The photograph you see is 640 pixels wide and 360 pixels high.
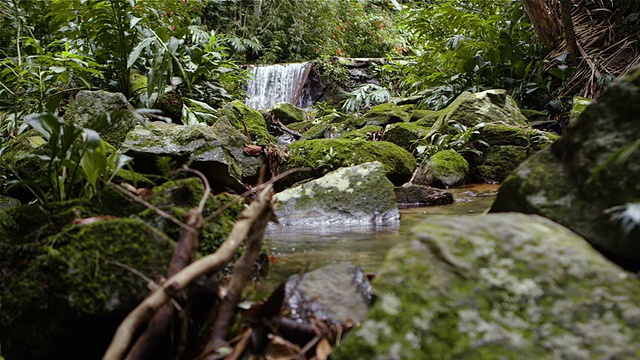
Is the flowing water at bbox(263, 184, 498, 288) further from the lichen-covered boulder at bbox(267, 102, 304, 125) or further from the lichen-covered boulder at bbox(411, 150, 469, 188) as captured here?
the lichen-covered boulder at bbox(267, 102, 304, 125)

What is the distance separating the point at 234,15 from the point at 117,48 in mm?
10847

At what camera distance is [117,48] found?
5.95 meters

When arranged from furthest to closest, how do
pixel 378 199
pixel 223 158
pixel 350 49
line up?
pixel 350 49 < pixel 223 158 < pixel 378 199

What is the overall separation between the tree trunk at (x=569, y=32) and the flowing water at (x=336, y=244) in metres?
3.87

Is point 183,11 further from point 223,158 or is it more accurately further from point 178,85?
point 223,158

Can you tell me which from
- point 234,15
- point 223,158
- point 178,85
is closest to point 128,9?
point 178,85

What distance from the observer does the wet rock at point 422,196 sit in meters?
4.09

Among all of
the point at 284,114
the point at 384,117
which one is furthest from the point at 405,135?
the point at 284,114

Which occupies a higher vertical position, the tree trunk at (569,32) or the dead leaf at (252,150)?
the tree trunk at (569,32)

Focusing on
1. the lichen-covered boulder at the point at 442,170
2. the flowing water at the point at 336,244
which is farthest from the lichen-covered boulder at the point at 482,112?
the flowing water at the point at 336,244

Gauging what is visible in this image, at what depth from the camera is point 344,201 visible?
11.9 ft

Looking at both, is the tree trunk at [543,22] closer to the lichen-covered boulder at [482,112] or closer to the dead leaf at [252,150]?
the lichen-covered boulder at [482,112]

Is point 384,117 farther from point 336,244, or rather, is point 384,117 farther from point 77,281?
point 77,281

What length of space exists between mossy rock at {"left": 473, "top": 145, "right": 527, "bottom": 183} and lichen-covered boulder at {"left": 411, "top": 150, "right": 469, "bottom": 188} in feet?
1.07
